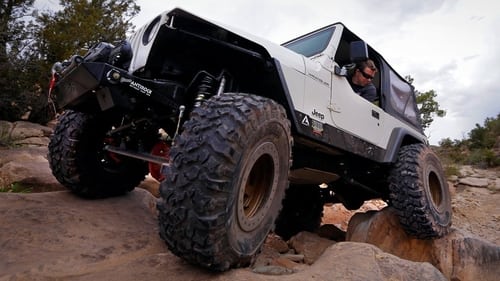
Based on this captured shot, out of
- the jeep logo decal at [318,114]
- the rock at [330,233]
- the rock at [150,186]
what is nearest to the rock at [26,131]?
the rock at [150,186]

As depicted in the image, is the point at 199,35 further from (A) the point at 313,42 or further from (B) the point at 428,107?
(B) the point at 428,107

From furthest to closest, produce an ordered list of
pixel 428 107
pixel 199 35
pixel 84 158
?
pixel 428 107 < pixel 84 158 < pixel 199 35

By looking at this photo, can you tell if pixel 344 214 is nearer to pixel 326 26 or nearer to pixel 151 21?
pixel 326 26

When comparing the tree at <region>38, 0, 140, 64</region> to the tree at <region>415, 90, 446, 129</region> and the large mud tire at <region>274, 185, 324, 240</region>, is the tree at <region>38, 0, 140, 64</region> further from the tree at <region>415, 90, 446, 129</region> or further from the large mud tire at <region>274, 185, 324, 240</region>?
A: the tree at <region>415, 90, 446, 129</region>

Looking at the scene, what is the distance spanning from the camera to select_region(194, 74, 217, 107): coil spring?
8.21 feet

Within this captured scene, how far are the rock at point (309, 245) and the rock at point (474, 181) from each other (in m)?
9.94

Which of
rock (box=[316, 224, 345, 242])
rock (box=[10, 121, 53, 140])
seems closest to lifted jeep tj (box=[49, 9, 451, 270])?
rock (box=[316, 224, 345, 242])

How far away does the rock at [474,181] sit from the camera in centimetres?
1139

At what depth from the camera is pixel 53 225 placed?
2.68 m

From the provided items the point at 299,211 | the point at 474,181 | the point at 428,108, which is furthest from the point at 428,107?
the point at 299,211

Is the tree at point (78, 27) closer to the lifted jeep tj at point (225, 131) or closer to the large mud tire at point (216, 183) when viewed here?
the lifted jeep tj at point (225, 131)

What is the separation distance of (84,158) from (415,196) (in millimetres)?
3127

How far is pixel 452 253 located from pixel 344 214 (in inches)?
161

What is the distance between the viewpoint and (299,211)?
5051 millimetres
